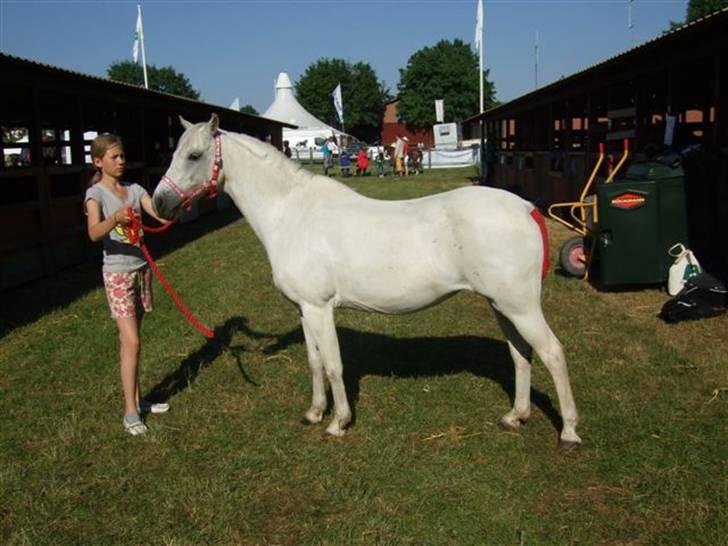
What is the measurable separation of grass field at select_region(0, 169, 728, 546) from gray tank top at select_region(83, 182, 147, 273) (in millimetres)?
1151

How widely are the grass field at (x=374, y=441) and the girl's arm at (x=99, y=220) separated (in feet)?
4.60

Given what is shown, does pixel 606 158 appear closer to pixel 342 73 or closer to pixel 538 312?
pixel 538 312

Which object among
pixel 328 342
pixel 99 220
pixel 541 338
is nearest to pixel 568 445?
pixel 541 338

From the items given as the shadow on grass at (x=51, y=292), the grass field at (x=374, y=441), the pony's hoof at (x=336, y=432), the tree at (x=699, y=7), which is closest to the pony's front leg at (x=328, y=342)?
the pony's hoof at (x=336, y=432)

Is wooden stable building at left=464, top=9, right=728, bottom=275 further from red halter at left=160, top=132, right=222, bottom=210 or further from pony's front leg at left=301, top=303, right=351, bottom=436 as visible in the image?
red halter at left=160, top=132, right=222, bottom=210

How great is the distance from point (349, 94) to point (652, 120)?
79.0 meters

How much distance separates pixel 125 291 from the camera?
4133 mm

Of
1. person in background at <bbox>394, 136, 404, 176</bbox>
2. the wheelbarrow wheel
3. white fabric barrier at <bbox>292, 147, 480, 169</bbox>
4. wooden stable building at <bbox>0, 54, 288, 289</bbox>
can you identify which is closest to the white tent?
white fabric barrier at <bbox>292, 147, 480, 169</bbox>

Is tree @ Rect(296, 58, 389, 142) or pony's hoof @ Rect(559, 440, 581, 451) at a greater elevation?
tree @ Rect(296, 58, 389, 142)

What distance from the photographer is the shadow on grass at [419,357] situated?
16.5 feet

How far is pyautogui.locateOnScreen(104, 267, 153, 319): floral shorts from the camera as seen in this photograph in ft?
13.5

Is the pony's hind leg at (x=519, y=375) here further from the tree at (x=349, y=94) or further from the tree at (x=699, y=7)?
the tree at (x=349, y=94)

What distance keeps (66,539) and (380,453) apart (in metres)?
1.79

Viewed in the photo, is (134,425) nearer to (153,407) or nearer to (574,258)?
(153,407)
